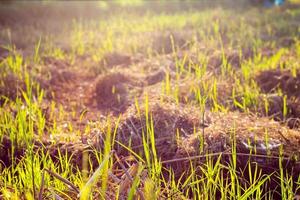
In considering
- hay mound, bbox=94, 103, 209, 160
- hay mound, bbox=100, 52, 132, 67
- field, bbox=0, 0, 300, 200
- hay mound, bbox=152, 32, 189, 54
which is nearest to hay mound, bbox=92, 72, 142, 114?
field, bbox=0, 0, 300, 200

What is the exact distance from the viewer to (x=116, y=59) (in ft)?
12.6

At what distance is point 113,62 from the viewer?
150 inches

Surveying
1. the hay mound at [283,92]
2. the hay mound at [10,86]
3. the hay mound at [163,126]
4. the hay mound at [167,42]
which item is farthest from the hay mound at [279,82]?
the hay mound at [10,86]

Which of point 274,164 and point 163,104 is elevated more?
point 163,104

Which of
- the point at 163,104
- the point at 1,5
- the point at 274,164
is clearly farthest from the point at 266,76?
the point at 1,5

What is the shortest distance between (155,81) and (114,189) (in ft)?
5.96

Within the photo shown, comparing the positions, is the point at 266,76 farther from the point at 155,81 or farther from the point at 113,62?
the point at 113,62

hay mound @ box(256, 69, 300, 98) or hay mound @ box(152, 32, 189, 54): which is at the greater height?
hay mound @ box(152, 32, 189, 54)

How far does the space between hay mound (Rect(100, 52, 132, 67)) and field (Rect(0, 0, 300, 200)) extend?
0.01m

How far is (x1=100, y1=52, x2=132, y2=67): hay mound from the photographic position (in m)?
3.77

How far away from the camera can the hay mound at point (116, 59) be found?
377 cm

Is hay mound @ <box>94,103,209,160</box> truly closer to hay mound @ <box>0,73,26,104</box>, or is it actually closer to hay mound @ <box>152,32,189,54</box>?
hay mound @ <box>0,73,26,104</box>

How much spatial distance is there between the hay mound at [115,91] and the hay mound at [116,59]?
2.09 ft

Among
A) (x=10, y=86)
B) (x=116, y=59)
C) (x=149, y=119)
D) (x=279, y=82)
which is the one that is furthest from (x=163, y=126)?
(x=116, y=59)
